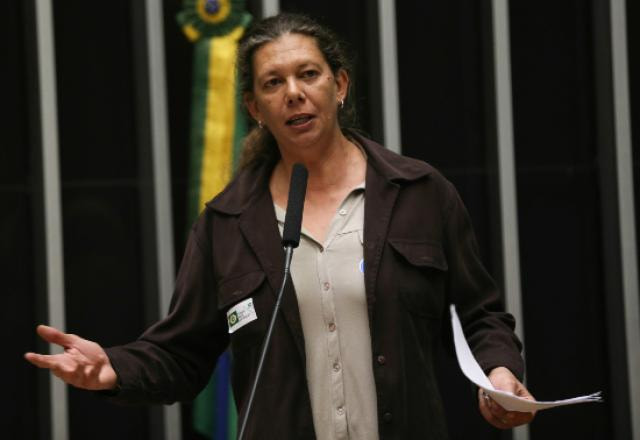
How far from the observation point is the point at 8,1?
5.15 meters

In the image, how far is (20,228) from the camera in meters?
5.16

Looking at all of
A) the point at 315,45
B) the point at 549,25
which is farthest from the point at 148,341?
the point at 549,25

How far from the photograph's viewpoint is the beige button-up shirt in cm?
226

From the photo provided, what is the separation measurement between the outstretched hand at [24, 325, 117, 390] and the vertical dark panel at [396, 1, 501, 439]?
3535mm

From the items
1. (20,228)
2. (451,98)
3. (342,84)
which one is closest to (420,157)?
(451,98)

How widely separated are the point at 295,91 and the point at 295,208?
14.6 inches

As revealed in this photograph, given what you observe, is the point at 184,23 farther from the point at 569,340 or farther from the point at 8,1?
the point at 569,340

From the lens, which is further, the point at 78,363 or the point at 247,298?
the point at 247,298

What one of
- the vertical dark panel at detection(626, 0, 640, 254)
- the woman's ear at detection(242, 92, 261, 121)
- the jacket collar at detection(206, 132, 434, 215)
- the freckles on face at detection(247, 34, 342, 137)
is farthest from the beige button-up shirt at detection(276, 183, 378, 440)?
the vertical dark panel at detection(626, 0, 640, 254)

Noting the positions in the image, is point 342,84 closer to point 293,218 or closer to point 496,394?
point 293,218

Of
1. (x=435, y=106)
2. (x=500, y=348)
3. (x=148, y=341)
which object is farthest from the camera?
(x=435, y=106)

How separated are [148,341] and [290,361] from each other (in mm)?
370

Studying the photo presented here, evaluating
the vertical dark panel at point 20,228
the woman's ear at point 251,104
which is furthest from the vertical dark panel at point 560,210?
the woman's ear at point 251,104

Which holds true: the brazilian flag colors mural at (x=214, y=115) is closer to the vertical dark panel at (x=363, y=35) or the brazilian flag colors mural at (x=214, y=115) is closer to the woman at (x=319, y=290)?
the vertical dark panel at (x=363, y=35)
